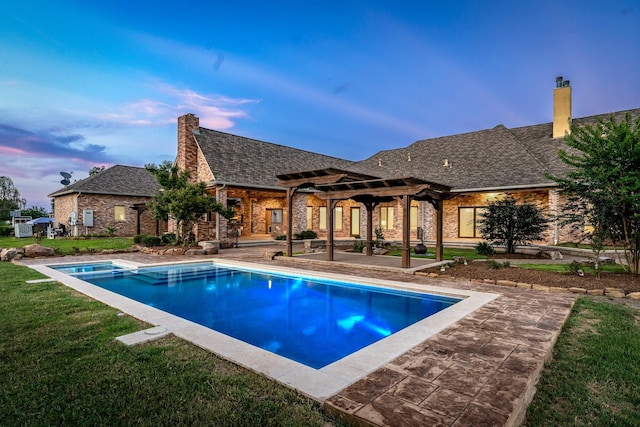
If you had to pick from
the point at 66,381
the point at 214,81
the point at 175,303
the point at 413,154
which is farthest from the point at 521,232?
the point at 214,81

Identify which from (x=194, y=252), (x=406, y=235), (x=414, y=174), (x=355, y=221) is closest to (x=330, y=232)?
(x=406, y=235)

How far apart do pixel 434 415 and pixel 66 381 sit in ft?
11.1

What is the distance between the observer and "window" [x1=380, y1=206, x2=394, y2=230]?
21469 millimetres

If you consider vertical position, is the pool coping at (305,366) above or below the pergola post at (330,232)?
below

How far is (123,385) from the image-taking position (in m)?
3.12

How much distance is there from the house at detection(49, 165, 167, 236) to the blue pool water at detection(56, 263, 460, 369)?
14.2 meters

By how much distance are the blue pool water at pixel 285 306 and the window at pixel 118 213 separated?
15.9m

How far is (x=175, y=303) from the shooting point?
7723 millimetres

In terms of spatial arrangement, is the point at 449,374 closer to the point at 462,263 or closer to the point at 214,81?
the point at 462,263

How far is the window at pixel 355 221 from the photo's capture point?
23.3 meters

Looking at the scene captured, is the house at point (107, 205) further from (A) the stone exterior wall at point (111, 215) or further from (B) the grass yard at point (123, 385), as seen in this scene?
(B) the grass yard at point (123, 385)

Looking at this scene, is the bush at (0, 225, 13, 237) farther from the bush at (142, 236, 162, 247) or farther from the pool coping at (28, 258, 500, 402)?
the pool coping at (28, 258, 500, 402)

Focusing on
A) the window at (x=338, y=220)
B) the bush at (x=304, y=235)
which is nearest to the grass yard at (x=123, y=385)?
the bush at (x=304, y=235)

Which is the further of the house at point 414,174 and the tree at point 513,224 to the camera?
the house at point 414,174
